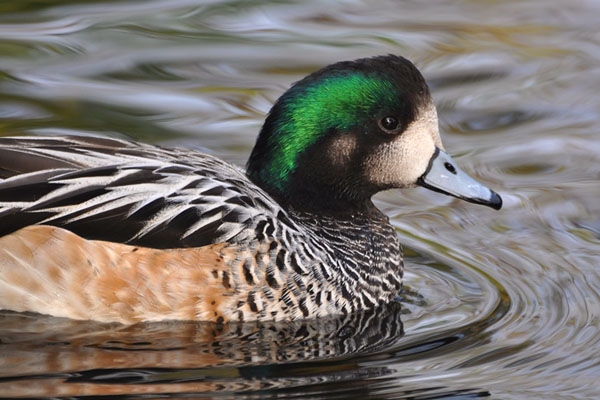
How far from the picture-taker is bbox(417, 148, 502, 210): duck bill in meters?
7.13

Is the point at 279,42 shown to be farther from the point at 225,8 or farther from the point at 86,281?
the point at 86,281

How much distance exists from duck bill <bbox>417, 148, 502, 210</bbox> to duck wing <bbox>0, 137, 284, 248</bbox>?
0.85 meters

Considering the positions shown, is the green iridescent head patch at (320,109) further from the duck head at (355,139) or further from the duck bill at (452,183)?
the duck bill at (452,183)

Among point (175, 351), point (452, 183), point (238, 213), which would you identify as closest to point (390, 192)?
point (452, 183)

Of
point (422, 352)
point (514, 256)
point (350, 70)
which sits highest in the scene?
point (350, 70)

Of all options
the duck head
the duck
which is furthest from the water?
the duck head

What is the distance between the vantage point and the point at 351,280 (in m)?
7.20

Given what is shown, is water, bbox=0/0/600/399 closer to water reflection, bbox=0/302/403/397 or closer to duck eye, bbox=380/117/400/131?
water reflection, bbox=0/302/403/397

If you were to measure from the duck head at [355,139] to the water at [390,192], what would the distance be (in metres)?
0.68

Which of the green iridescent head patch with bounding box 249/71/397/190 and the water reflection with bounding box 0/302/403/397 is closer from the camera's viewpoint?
the water reflection with bounding box 0/302/403/397

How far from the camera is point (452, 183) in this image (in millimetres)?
7152

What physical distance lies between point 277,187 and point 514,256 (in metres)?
1.45

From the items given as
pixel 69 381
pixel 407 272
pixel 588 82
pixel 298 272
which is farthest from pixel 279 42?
pixel 69 381

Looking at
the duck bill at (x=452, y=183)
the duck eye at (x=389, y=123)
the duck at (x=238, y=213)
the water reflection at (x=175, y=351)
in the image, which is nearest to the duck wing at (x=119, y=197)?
the duck at (x=238, y=213)
